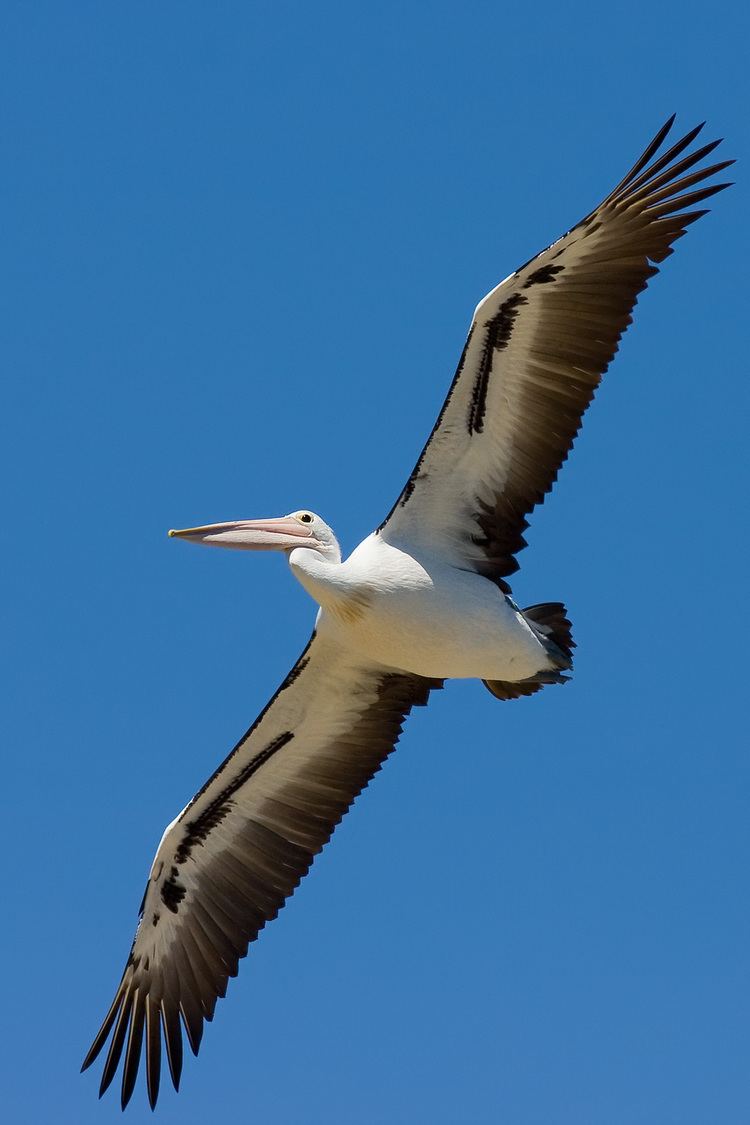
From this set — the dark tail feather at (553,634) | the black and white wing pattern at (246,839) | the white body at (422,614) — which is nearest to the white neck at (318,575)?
the white body at (422,614)

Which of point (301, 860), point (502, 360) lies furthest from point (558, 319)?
point (301, 860)

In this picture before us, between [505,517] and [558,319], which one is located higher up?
[558,319]

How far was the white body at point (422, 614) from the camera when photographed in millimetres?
14078

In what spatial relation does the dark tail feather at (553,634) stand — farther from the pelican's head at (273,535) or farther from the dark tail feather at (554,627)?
the pelican's head at (273,535)

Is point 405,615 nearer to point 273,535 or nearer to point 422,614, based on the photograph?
point 422,614

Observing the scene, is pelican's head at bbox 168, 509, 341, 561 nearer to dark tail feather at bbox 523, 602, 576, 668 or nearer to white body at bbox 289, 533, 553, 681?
white body at bbox 289, 533, 553, 681

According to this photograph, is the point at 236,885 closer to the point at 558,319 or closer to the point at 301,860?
the point at 301,860

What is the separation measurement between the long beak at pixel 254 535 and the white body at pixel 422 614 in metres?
0.42

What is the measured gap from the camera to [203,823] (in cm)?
1547

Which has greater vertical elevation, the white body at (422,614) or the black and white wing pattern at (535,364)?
the black and white wing pattern at (535,364)

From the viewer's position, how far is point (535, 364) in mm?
13969

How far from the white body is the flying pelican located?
0.04ft

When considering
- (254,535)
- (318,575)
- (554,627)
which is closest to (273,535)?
(254,535)

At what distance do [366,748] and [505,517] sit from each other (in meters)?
2.34
